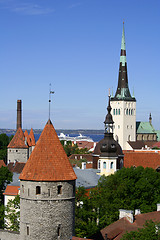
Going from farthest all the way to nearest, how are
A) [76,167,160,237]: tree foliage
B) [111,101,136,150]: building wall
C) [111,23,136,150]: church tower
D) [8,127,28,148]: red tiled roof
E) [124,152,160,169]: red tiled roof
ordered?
[111,101,136,150]: building wall < [111,23,136,150]: church tower < [8,127,28,148]: red tiled roof < [124,152,160,169]: red tiled roof < [76,167,160,237]: tree foliage

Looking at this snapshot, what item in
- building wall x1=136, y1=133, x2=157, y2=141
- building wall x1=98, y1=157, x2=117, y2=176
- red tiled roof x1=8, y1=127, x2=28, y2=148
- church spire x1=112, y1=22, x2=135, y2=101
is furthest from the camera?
building wall x1=136, y1=133, x2=157, y2=141

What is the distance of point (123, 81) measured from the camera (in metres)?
125

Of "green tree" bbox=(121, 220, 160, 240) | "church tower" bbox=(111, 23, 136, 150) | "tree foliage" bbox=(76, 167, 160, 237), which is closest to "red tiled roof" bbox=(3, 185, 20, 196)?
"tree foliage" bbox=(76, 167, 160, 237)

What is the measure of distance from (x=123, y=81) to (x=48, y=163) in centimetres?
9996

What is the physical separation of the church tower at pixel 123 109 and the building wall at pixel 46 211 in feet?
329

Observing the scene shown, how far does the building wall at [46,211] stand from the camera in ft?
84.6

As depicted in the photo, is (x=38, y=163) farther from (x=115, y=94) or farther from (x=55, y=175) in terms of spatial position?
(x=115, y=94)

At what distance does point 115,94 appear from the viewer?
425 ft

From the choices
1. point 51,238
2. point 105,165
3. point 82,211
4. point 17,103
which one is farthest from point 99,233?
point 17,103

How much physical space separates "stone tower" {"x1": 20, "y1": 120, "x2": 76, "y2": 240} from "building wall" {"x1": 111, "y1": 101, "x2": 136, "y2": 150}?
102 meters

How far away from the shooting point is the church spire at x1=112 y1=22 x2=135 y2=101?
411 ft

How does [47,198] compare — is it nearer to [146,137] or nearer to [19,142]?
[19,142]

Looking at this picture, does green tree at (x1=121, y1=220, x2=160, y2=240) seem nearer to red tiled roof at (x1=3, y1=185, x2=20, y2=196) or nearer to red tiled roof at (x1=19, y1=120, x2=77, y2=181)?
red tiled roof at (x1=19, y1=120, x2=77, y2=181)

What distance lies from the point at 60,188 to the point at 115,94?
342 feet
